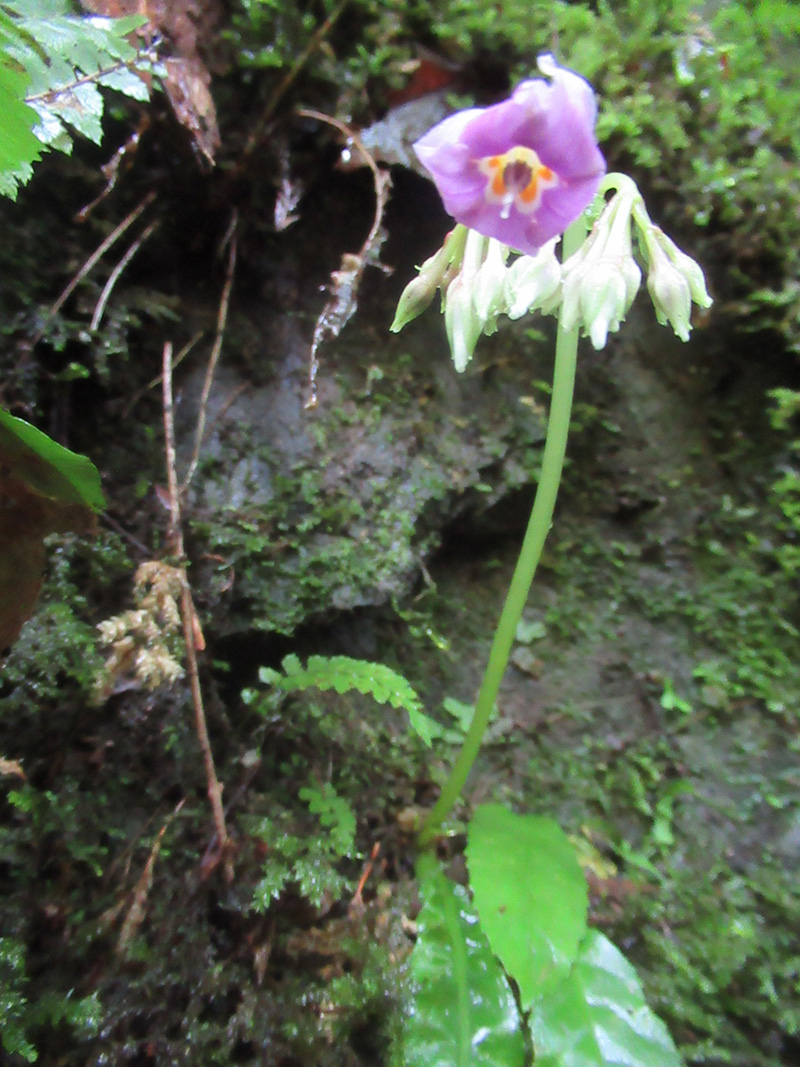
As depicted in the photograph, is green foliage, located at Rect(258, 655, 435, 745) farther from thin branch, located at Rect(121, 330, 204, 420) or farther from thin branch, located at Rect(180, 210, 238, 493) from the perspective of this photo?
thin branch, located at Rect(121, 330, 204, 420)

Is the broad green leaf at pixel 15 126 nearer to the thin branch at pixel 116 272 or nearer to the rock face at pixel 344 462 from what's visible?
the thin branch at pixel 116 272

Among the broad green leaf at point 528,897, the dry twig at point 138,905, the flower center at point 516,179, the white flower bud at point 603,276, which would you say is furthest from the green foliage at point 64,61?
the broad green leaf at point 528,897

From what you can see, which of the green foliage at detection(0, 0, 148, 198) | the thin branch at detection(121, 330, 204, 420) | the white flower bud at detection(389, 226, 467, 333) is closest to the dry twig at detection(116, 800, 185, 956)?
the thin branch at detection(121, 330, 204, 420)

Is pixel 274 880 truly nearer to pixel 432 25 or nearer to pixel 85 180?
pixel 85 180

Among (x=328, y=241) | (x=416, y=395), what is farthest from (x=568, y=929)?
(x=328, y=241)

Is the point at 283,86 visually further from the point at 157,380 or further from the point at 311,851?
the point at 311,851

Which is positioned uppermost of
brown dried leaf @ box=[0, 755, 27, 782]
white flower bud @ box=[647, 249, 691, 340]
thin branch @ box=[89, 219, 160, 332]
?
white flower bud @ box=[647, 249, 691, 340]
